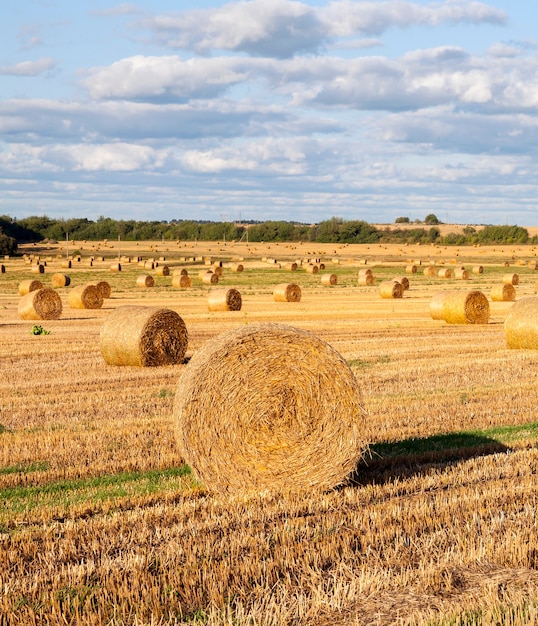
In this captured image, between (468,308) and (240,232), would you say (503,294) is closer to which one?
(468,308)

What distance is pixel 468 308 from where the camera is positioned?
26938 millimetres

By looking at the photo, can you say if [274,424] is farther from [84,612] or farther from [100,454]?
[84,612]

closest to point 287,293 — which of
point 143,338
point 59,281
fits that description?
point 59,281

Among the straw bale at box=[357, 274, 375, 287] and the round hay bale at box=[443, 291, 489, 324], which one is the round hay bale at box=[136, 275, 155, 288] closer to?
the straw bale at box=[357, 274, 375, 287]

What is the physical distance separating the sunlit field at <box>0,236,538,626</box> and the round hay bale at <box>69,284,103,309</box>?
16407mm

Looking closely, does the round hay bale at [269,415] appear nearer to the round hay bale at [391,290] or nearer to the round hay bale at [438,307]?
the round hay bale at [438,307]

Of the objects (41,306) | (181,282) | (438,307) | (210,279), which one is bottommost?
(41,306)

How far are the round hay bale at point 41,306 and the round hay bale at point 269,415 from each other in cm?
2092

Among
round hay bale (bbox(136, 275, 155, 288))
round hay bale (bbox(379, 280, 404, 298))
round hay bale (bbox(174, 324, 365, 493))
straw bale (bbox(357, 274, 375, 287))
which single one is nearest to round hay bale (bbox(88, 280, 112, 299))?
round hay bale (bbox(136, 275, 155, 288))

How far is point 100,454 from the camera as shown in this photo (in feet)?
32.6

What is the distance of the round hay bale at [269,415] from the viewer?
8.58 m

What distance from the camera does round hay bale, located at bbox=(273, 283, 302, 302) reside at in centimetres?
3659

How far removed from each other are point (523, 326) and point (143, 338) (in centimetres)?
852

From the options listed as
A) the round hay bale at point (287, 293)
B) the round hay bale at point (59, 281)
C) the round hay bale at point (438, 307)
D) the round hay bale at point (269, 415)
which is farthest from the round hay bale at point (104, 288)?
the round hay bale at point (269, 415)
